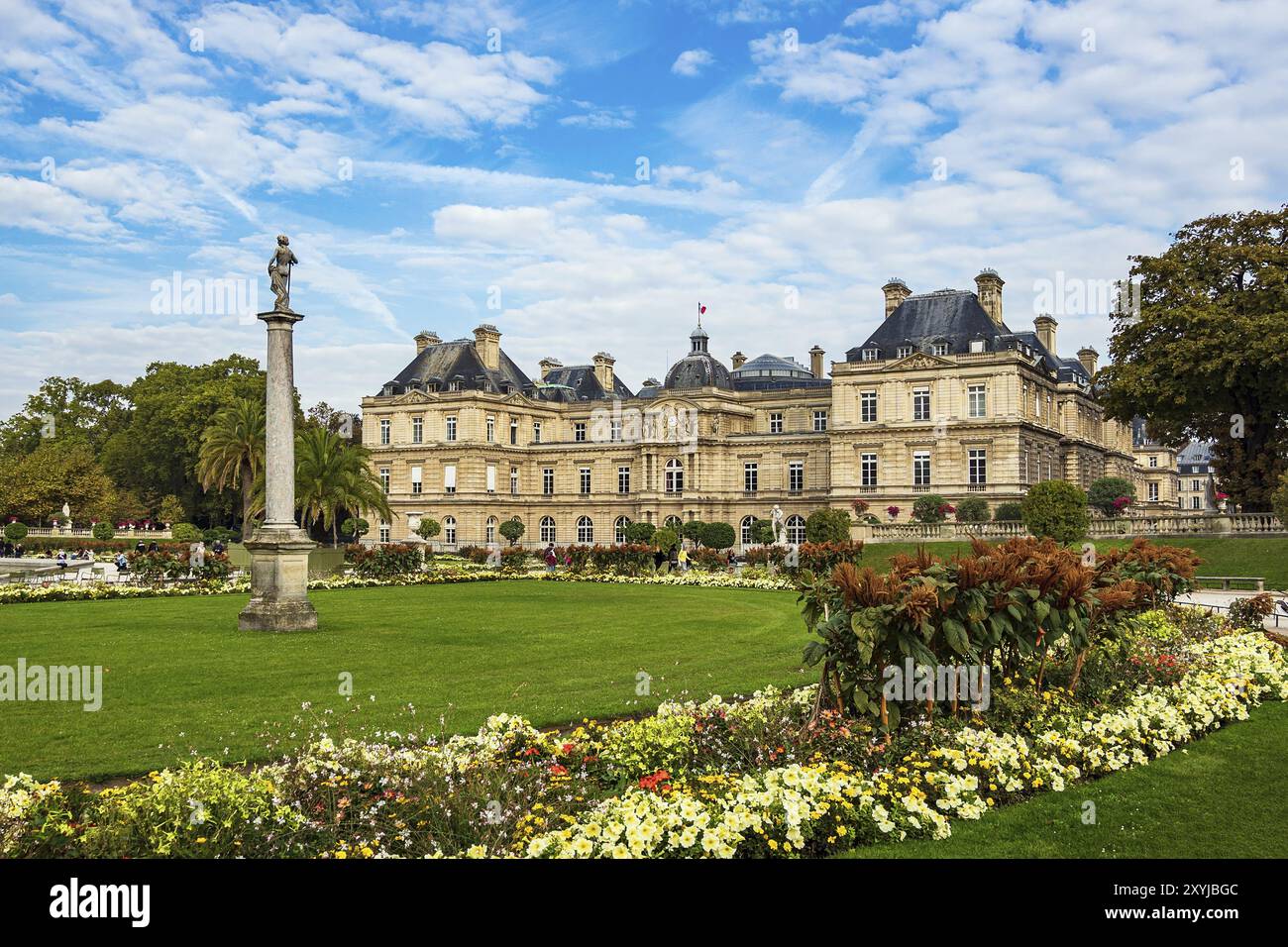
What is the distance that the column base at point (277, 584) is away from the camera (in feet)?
70.2

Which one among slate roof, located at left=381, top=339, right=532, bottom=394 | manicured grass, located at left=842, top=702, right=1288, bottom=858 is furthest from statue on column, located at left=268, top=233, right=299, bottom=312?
slate roof, located at left=381, top=339, right=532, bottom=394

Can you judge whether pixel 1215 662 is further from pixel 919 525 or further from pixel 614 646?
pixel 919 525

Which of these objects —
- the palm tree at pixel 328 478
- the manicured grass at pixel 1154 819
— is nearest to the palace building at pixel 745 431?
the palm tree at pixel 328 478

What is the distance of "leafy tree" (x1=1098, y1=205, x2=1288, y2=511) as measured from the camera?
39.8 metres

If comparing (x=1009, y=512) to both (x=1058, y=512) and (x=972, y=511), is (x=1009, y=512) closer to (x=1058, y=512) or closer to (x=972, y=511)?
(x=972, y=511)

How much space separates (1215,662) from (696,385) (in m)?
58.1

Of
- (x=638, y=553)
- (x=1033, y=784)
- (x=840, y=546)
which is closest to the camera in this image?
(x=1033, y=784)

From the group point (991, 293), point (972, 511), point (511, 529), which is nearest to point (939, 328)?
point (991, 293)

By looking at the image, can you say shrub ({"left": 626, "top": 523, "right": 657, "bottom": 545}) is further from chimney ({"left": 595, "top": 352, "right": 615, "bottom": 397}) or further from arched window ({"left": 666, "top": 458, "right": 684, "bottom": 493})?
chimney ({"left": 595, "top": 352, "right": 615, "bottom": 397})

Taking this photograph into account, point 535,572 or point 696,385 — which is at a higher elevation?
point 696,385

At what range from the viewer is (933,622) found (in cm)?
992

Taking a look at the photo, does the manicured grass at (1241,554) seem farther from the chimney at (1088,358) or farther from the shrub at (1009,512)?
the chimney at (1088,358)

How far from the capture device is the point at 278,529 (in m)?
21.9
